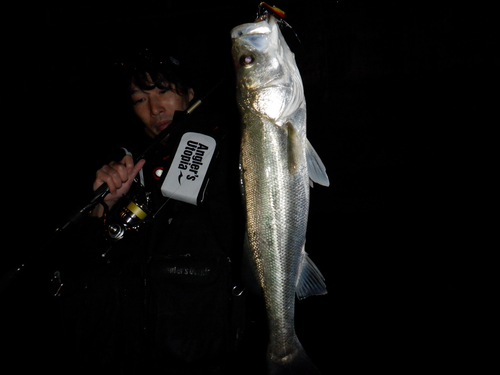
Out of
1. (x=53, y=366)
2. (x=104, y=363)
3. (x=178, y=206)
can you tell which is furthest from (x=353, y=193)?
(x=53, y=366)

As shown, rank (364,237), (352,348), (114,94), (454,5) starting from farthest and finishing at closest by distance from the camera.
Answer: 1. (114,94)
2. (364,237)
3. (352,348)
4. (454,5)

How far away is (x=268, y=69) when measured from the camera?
43.4 inches

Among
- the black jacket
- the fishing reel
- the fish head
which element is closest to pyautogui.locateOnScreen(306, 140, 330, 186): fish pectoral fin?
the fish head

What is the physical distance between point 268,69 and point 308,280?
33.3 inches

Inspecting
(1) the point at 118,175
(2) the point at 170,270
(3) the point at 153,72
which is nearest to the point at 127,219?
(1) the point at 118,175

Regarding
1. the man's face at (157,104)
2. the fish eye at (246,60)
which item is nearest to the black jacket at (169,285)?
the man's face at (157,104)

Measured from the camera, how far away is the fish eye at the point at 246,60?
1.11m

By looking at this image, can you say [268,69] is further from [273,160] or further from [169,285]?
[169,285]

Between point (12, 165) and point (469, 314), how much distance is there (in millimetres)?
5799

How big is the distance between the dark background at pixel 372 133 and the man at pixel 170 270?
1.34 metres

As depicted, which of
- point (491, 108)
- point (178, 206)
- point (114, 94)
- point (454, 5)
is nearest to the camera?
point (178, 206)

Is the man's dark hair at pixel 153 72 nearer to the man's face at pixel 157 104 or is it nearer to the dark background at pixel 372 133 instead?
the man's face at pixel 157 104

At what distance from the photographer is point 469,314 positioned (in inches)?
127

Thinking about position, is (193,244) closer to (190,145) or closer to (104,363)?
(190,145)
